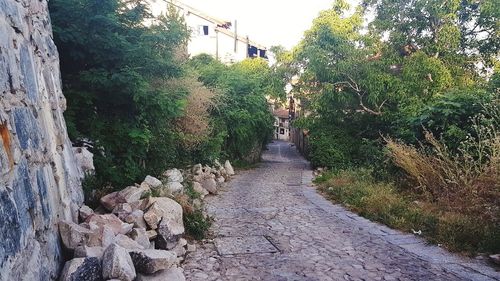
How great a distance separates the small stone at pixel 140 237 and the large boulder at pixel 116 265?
0.77 m

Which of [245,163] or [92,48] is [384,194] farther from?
[245,163]

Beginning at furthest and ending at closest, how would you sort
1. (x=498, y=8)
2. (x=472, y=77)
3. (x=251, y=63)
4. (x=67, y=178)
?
(x=251, y=63) → (x=472, y=77) → (x=498, y=8) → (x=67, y=178)

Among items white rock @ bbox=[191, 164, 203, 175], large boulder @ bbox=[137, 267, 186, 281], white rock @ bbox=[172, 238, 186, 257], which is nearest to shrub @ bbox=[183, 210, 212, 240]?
white rock @ bbox=[172, 238, 186, 257]

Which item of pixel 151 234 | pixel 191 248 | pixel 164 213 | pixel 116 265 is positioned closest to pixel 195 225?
pixel 191 248

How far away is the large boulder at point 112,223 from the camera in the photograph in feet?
12.7

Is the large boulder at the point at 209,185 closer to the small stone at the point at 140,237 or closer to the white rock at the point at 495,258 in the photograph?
the small stone at the point at 140,237

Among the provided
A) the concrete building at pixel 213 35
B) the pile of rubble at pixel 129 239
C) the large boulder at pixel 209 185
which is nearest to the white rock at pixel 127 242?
the pile of rubble at pixel 129 239

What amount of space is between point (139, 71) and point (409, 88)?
34.5 ft

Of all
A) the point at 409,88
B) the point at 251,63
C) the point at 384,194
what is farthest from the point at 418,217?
the point at 251,63

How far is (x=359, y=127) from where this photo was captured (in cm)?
1562

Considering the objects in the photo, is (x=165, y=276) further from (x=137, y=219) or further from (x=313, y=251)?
(x=313, y=251)

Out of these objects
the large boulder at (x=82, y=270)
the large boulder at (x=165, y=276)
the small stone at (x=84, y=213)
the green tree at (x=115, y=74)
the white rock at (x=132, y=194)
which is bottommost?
the large boulder at (x=165, y=276)

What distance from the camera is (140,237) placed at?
399 centimetres

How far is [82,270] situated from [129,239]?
2.56ft
